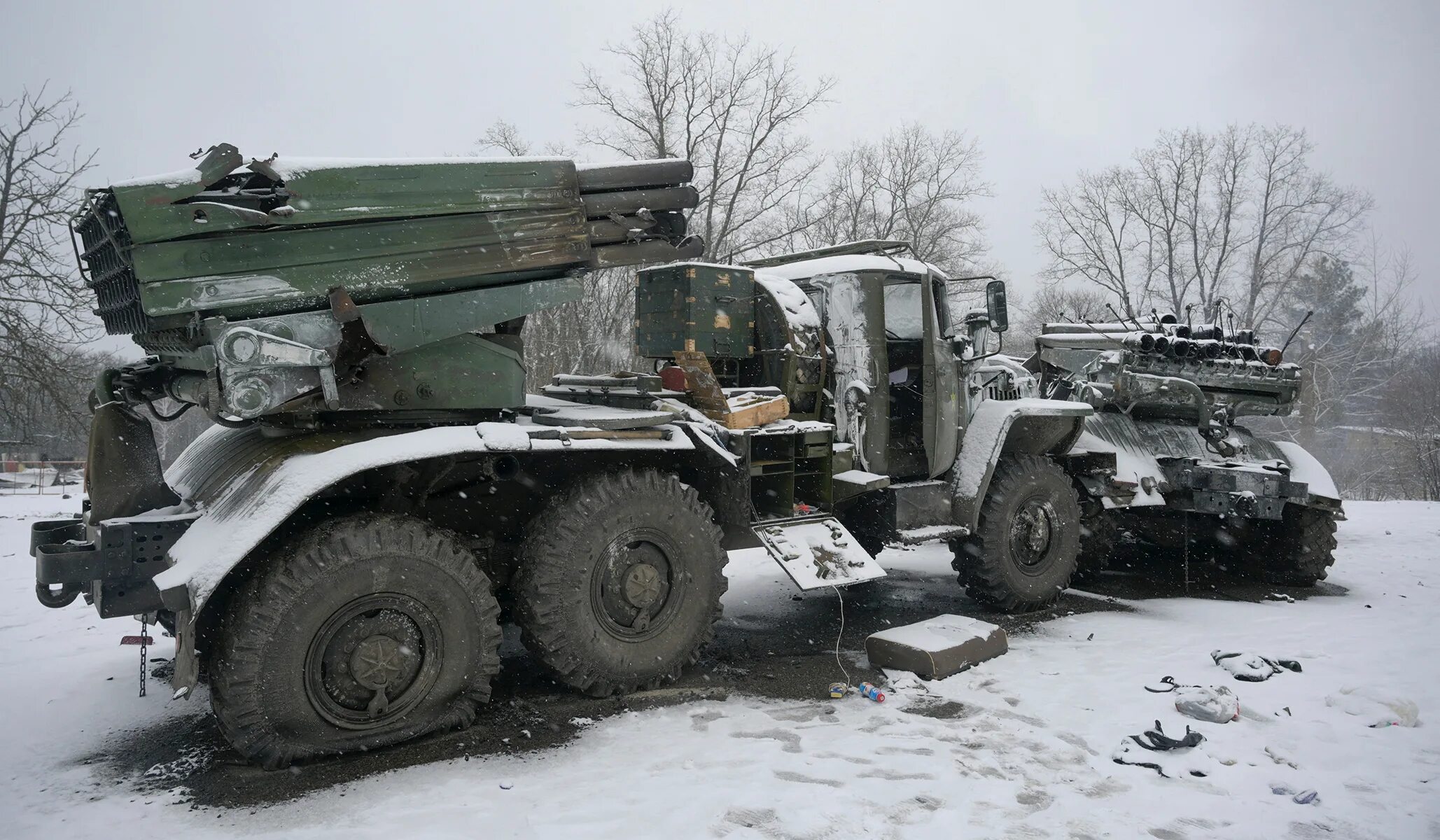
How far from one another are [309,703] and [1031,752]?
133 inches

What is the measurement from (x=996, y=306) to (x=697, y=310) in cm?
236

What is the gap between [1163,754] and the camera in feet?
13.6

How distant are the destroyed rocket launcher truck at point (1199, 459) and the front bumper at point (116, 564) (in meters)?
7.07

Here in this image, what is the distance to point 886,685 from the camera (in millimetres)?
5203

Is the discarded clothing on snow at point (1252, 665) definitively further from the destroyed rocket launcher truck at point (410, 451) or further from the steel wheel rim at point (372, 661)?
the steel wheel rim at point (372, 661)

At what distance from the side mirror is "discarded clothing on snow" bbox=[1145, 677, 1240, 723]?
293cm

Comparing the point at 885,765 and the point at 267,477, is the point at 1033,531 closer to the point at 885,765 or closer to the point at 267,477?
the point at 885,765

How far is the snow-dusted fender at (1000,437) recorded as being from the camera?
270 inches

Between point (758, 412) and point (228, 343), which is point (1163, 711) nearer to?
point (758, 412)

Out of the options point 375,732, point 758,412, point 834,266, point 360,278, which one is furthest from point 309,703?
point 834,266

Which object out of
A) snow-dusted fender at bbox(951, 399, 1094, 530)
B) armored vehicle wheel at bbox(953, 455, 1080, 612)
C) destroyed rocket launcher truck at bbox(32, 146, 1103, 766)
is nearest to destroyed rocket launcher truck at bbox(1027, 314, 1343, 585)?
snow-dusted fender at bbox(951, 399, 1094, 530)

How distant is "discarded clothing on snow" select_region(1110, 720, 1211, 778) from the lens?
400cm

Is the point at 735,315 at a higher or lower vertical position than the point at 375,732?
higher

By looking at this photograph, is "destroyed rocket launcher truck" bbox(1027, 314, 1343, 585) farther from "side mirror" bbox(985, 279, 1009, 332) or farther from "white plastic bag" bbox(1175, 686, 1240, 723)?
"white plastic bag" bbox(1175, 686, 1240, 723)
